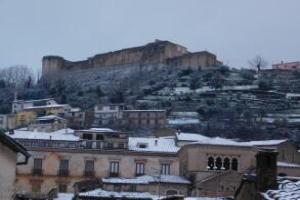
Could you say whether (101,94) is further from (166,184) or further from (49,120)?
(166,184)

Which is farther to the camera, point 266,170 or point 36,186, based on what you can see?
point 36,186

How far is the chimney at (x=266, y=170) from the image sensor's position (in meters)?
11.6

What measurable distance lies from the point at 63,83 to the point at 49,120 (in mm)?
60578

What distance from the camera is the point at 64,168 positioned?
61.7m

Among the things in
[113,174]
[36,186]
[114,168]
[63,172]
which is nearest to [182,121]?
[114,168]

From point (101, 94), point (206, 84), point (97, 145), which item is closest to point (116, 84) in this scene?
point (101, 94)

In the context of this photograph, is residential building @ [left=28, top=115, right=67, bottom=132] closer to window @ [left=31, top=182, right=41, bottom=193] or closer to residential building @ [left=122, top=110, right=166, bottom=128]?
residential building @ [left=122, top=110, right=166, bottom=128]

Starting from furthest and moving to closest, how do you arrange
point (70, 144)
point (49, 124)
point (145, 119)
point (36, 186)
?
point (145, 119) → point (49, 124) → point (70, 144) → point (36, 186)

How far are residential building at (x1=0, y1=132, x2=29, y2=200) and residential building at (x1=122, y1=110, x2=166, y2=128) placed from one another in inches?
3808

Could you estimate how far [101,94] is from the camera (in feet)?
485

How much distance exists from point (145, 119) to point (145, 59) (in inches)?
2151

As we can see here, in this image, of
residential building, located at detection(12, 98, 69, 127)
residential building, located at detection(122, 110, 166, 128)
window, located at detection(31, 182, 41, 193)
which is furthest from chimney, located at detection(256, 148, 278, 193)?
residential building, located at detection(12, 98, 69, 127)

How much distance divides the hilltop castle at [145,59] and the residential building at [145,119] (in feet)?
142

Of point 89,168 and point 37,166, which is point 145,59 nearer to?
point 89,168
